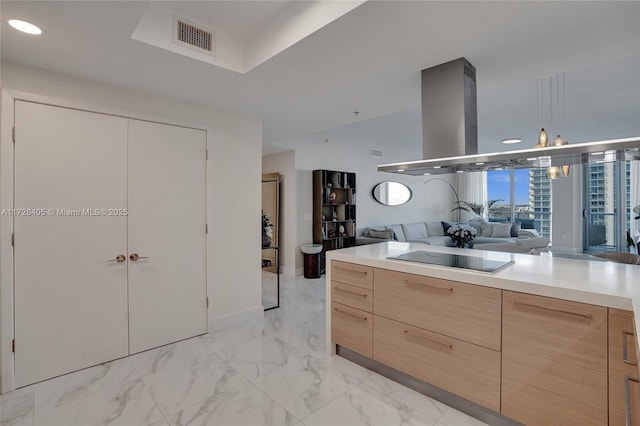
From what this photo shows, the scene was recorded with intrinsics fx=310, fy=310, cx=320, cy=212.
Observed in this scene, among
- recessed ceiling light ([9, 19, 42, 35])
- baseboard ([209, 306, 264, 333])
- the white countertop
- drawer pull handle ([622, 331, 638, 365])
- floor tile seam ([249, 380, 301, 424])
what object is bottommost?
floor tile seam ([249, 380, 301, 424])

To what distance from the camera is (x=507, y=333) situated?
1719mm

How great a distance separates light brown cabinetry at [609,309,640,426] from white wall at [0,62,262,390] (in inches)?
119

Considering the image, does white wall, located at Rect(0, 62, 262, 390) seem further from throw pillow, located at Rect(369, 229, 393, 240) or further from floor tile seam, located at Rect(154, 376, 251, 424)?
throw pillow, located at Rect(369, 229, 393, 240)

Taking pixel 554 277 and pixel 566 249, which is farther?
pixel 566 249

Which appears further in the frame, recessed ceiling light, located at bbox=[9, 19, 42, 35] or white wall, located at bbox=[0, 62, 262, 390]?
white wall, located at bbox=[0, 62, 262, 390]

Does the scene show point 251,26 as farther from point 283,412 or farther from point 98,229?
point 283,412

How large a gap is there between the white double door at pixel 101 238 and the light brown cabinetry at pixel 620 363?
122 inches

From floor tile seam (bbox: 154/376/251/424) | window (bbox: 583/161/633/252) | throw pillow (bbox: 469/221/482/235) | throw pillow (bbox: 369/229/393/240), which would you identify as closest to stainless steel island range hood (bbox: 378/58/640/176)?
floor tile seam (bbox: 154/376/251/424)

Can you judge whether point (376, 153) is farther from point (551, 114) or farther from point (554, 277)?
point (554, 277)

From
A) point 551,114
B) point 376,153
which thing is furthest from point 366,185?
point 551,114

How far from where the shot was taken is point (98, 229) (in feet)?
8.52

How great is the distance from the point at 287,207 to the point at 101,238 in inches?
138

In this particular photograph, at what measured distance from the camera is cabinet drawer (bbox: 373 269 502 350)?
5.88 ft

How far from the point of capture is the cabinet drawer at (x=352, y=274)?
2.41 meters
